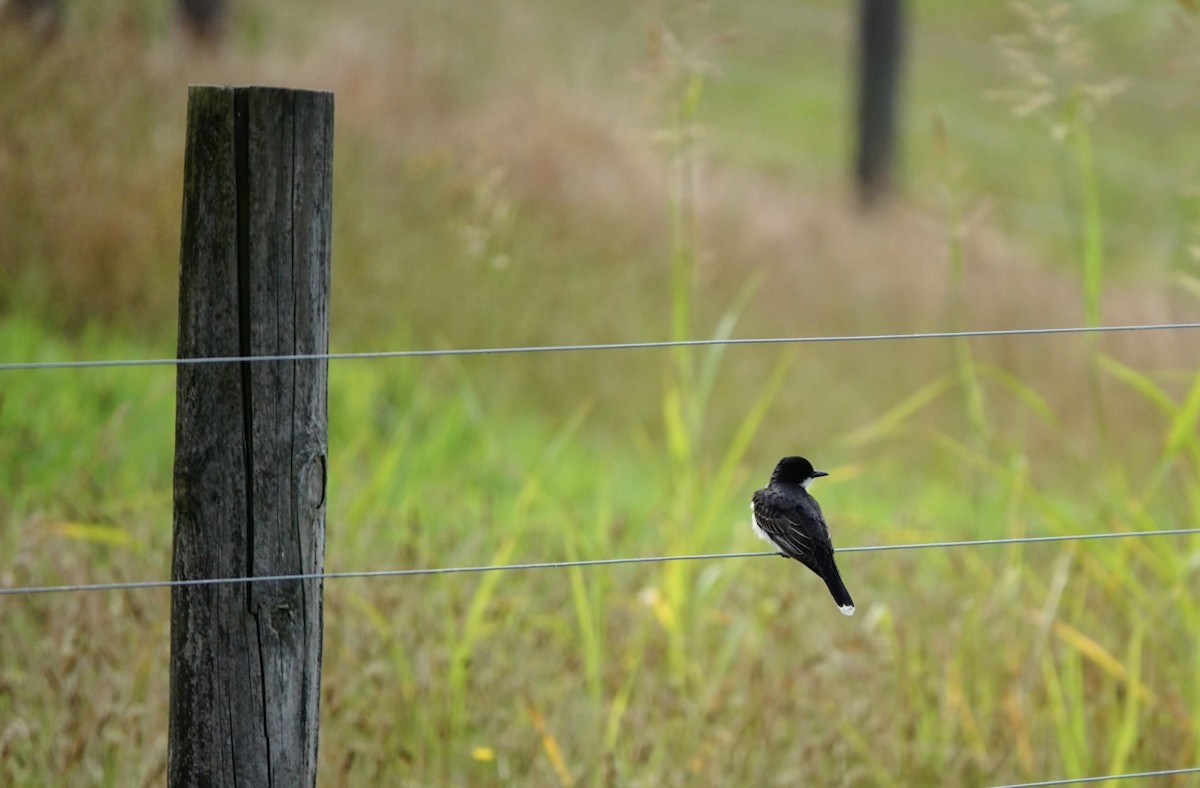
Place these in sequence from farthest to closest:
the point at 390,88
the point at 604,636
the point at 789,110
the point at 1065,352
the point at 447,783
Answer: the point at 789,110 < the point at 390,88 < the point at 1065,352 < the point at 604,636 < the point at 447,783

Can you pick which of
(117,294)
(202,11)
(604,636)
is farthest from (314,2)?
(604,636)

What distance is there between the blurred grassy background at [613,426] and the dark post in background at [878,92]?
1.20 ft

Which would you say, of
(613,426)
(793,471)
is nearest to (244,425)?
(793,471)

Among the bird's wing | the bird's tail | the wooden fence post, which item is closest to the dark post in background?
the bird's wing

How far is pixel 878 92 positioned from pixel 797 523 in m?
11.1

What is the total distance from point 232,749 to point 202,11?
9.76 metres

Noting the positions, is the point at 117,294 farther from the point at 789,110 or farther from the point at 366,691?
the point at 789,110

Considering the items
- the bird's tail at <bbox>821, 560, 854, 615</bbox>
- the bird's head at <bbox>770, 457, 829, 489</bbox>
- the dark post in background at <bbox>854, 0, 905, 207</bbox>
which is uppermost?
the dark post in background at <bbox>854, 0, 905, 207</bbox>

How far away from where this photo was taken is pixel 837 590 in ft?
8.82

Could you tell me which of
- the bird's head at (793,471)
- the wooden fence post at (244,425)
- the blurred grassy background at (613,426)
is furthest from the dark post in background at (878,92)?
the wooden fence post at (244,425)

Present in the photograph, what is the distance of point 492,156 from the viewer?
32.2 feet

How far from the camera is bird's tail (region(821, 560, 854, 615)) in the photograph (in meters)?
2.66

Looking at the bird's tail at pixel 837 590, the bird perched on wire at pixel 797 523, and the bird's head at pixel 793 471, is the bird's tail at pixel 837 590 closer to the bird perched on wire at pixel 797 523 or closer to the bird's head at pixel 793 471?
the bird perched on wire at pixel 797 523

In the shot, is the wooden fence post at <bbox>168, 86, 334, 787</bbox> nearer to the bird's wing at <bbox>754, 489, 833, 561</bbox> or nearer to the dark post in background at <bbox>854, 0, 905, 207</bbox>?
the bird's wing at <bbox>754, 489, 833, 561</bbox>
